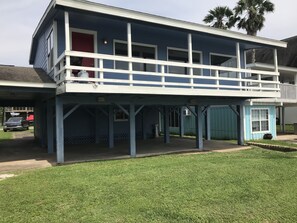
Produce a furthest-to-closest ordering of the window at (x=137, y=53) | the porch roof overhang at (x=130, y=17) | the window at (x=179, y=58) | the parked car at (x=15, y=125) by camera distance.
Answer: the parked car at (x=15, y=125)
the window at (x=179, y=58)
the window at (x=137, y=53)
the porch roof overhang at (x=130, y=17)

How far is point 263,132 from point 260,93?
16.8ft

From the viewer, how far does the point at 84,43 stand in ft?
34.2

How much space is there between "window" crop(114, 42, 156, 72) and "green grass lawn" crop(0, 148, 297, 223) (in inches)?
183

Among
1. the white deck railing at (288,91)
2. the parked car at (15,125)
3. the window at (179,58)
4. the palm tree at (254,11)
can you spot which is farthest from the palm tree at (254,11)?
the parked car at (15,125)

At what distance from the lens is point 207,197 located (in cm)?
517

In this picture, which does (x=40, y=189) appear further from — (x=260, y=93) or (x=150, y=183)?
(x=260, y=93)

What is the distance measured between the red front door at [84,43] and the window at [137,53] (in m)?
1.00

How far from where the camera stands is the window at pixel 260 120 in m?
16.7

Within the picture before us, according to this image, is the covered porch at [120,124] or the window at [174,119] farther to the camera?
the window at [174,119]

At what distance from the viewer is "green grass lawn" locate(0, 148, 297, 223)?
14.3 feet

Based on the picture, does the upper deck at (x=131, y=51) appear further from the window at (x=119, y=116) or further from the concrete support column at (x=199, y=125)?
the window at (x=119, y=116)

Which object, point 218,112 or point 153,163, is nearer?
point 153,163

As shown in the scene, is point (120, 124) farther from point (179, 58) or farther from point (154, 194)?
point (154, 194)

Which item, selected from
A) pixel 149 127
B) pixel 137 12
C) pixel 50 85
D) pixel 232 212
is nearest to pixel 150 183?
pixel 232 212
